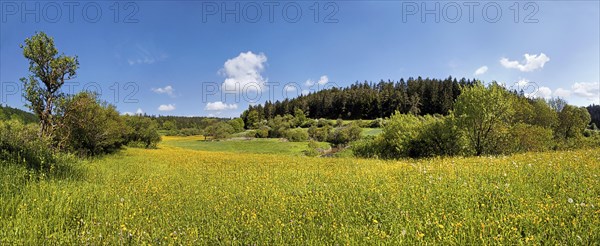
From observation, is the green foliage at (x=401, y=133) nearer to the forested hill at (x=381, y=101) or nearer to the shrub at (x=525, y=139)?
the shrub at (x=525, y=139)

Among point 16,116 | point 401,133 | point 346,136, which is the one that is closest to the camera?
point 401,133

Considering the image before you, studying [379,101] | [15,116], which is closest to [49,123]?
[15,116]

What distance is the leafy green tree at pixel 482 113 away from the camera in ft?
67.2

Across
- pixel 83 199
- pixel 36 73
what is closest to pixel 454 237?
pixel 83 199

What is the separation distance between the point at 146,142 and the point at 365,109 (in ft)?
279

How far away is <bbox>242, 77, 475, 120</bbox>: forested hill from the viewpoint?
100375 mm

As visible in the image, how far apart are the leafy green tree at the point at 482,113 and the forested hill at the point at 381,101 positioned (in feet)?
228

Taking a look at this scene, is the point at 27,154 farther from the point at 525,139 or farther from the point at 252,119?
the point at 252,119

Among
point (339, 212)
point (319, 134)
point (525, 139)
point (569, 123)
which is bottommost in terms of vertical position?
point (339, 212)

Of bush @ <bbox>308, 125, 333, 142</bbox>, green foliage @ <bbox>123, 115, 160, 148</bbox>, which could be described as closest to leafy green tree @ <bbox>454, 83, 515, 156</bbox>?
green foliage @ <bbox>123, 115, 160, 148</bbox>

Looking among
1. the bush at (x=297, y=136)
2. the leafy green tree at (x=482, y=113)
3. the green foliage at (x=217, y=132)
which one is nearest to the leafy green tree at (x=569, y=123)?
the leafy green tree at (x=482, y=113)

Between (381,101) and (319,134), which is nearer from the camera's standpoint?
(319,134)

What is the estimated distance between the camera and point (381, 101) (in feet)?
358

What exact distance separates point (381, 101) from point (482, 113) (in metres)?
90.7
